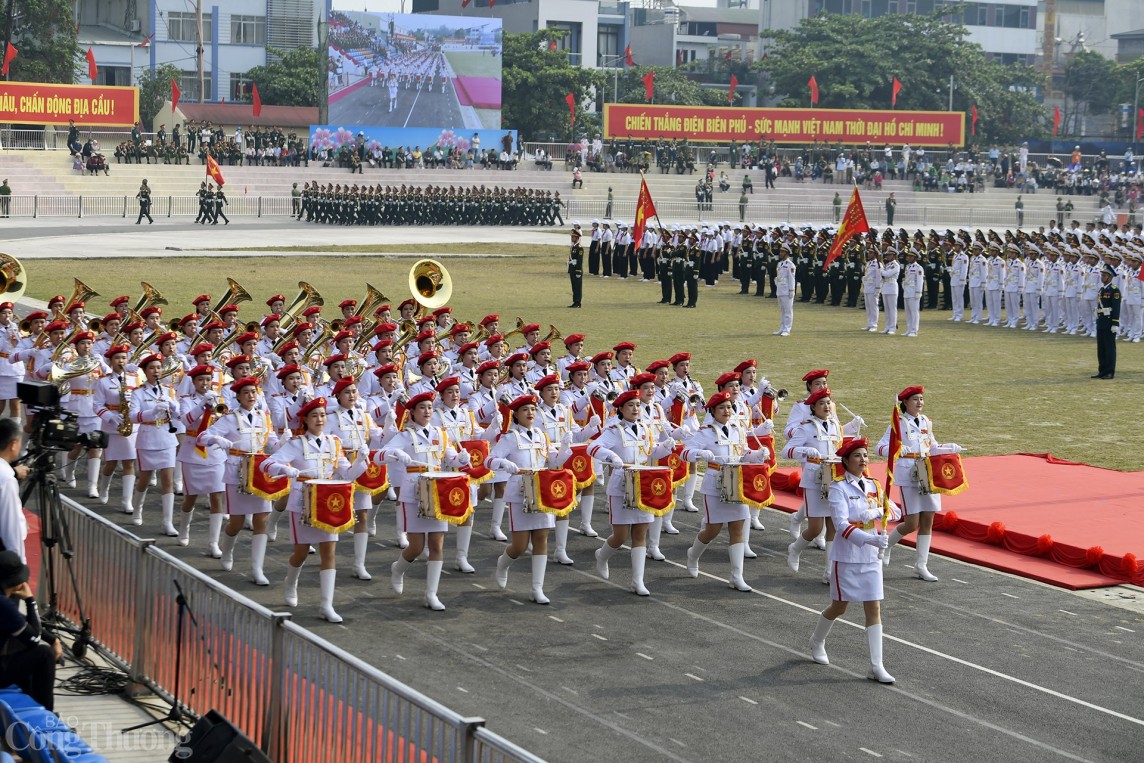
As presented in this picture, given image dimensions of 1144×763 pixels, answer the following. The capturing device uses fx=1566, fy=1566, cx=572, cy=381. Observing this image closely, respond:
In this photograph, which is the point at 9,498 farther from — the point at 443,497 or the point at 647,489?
the point at 647,489

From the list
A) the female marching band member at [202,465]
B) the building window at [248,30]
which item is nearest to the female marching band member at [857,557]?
the female marching band member at [202,465]

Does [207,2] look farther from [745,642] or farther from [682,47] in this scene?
[745,642]

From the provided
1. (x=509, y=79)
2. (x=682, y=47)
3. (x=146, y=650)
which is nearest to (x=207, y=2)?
(x=509, y=79)

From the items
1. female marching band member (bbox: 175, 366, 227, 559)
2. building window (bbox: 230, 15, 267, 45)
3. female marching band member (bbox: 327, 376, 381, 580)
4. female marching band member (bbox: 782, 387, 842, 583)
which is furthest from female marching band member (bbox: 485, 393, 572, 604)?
building window (bbox: 230, 15, 267, 45)

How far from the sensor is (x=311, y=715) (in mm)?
8242

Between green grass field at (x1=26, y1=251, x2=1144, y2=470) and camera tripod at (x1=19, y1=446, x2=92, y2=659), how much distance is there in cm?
1193

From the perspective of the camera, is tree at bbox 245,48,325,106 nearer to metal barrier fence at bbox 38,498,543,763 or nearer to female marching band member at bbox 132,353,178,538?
female marching band member at bbox 132,353,178,538

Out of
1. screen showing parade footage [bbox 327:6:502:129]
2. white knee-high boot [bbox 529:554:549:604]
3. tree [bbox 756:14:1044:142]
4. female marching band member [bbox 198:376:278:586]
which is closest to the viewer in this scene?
white knee-high boot [bbox 529:554:549:604]

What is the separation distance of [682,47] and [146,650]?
4228 inches

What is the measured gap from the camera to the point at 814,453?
46.5 feet

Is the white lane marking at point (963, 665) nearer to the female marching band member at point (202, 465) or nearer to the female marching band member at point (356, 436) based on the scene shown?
the female marching band member at point (356, 436)

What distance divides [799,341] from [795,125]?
150 ft

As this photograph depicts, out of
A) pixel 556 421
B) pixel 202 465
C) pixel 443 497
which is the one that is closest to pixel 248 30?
pixel 202 465

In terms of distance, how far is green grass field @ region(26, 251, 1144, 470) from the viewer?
21.8 m
